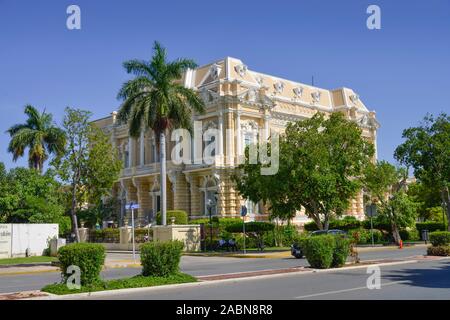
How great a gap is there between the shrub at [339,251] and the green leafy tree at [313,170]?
13.2 m

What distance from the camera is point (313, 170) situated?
110 ft

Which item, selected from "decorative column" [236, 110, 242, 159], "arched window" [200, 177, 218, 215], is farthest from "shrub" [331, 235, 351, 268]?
"decorative column" [236, 110, 242, 159]

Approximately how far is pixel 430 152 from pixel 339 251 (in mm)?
25700

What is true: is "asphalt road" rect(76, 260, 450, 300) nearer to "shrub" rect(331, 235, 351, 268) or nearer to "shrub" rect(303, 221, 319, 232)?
"shrub" rect(331, 235, 351, 268)

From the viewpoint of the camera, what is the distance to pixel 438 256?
84.2ft

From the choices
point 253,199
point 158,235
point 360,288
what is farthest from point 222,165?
point 360,288

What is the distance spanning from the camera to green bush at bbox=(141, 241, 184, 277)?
1519 cm

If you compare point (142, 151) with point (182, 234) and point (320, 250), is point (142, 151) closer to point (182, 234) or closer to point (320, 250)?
point (182, 234)

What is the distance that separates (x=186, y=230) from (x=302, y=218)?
1899 centimetres

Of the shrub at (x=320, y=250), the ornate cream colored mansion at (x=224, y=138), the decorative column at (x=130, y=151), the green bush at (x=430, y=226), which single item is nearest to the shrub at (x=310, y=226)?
the ornate cream colored mansion at (x=224, y=138)

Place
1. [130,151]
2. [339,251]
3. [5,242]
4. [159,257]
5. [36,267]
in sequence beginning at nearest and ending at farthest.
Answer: [159,257] → [339,251] → [36,267] → [5,242] → [130,151]

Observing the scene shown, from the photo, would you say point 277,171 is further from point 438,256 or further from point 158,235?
point 438,256

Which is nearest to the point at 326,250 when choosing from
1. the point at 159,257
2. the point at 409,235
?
the point at 159,257

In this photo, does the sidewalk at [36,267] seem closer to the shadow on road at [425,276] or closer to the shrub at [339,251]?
the shrub at [339,251]
